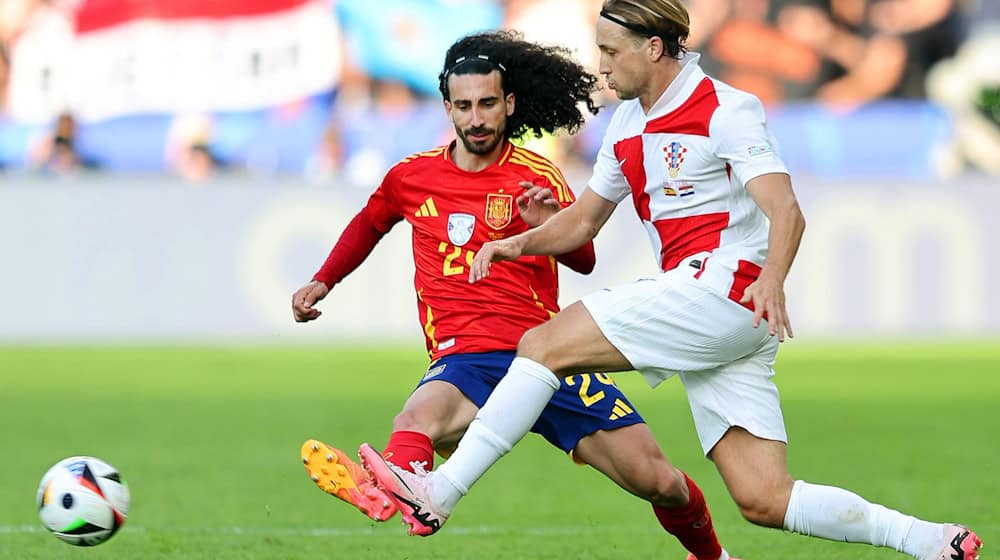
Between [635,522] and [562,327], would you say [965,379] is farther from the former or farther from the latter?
[562,327]

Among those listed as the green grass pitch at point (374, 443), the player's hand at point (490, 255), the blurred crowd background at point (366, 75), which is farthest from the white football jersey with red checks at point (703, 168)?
the blurred crowd background at point (366, 75)

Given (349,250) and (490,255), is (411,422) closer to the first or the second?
(490,255)

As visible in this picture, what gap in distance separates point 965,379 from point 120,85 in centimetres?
1059

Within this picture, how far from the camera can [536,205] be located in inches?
238

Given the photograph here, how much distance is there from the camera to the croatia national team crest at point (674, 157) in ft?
17.7

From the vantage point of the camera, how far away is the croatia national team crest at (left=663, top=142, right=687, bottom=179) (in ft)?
17.7

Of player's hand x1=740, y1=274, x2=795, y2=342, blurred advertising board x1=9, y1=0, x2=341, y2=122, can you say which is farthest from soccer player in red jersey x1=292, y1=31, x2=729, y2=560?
blurred advertising board x1=9, y1=0, x2=341, y2=122

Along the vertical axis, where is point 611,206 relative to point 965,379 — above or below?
above

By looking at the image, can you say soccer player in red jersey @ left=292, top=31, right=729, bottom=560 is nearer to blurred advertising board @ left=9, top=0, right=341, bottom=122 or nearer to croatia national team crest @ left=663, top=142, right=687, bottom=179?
croatia national team crest @ left=663, top=142, right=687, bottom=179

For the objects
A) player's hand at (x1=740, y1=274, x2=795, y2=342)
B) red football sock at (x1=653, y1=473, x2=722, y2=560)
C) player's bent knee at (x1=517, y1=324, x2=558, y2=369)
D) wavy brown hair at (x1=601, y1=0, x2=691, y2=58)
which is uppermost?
wavy brown hair at (x1=601, y1=0, x2=691, y2=58)

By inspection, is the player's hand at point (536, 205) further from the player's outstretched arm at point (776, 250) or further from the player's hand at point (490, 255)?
the player's outstretched arm at point (776, 250)

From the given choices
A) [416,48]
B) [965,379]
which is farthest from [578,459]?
[416,48]

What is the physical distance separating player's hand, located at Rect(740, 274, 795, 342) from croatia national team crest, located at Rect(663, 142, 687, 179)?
1.82ft

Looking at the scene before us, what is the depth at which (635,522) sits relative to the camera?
7789mm
